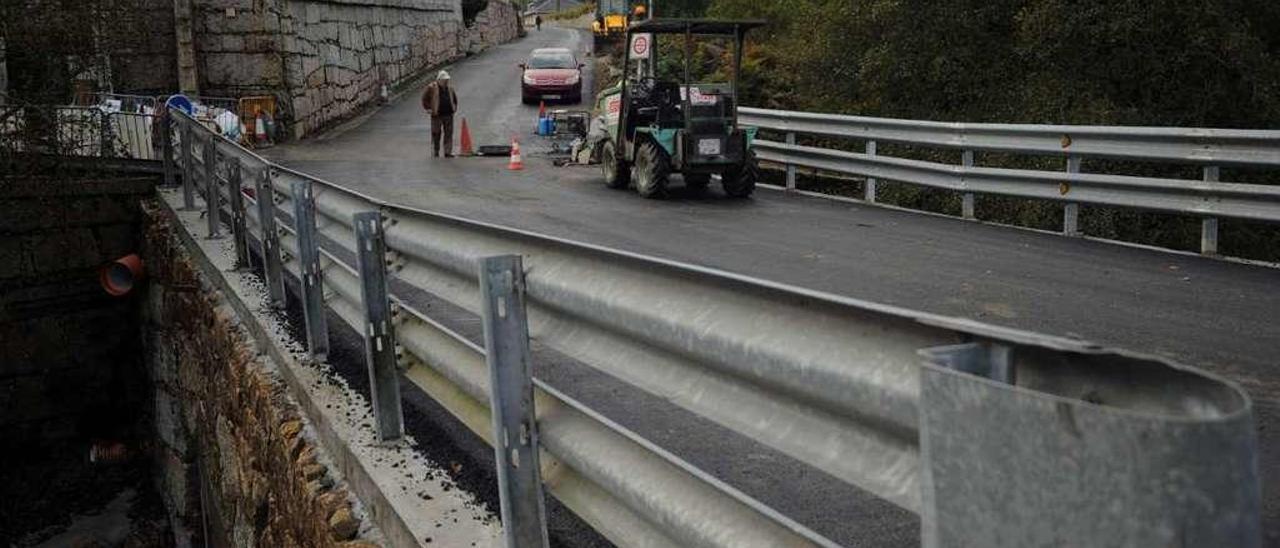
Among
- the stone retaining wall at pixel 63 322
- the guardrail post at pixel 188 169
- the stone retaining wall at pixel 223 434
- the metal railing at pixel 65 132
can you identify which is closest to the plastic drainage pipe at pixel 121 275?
the stone retaining wall at pixel 223 434

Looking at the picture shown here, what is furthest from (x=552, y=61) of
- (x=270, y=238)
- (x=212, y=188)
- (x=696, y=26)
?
(x=270, y=238)

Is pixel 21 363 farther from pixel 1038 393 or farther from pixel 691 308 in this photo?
pixel 1038 393

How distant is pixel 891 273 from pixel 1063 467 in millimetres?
6935

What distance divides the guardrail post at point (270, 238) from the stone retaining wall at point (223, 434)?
13.1 inches

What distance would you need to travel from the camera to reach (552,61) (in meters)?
34.9

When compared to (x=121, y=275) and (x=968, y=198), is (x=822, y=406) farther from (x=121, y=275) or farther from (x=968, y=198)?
(x=121, y=275)

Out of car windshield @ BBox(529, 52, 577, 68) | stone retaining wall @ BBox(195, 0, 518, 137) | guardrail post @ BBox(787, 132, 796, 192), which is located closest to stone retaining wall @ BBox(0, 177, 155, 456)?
guardrail post @ BBox(787, 132, 796, 192)

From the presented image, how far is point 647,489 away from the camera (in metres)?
2.51

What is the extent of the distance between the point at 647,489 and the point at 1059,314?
4688mm

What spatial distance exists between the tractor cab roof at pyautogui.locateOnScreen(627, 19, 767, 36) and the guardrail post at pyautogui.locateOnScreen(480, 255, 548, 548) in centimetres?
1089

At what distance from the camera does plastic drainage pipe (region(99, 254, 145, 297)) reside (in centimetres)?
1359

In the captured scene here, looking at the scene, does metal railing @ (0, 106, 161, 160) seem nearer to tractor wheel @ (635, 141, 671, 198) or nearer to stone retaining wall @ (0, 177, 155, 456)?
stone retaining wall @ (0, 177, 155, 456)

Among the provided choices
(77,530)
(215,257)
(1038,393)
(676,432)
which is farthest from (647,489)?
(77,530)

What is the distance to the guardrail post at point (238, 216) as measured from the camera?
8.09 meters
